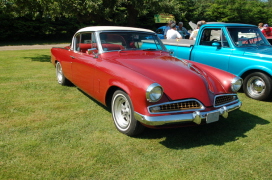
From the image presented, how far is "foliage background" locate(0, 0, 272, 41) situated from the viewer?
1164 cm

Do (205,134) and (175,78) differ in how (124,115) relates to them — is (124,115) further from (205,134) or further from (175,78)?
(205,134)

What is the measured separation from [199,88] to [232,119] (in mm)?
1286

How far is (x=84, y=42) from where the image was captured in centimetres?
511

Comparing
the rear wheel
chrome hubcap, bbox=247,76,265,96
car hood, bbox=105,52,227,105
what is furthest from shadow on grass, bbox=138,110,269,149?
the rear wheel

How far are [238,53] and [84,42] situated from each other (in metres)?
3.40

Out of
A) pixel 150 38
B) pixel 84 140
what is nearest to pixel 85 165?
pixel 84 140

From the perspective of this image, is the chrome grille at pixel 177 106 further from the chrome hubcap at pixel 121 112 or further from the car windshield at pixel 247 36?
the car windshield at pixel 247 36

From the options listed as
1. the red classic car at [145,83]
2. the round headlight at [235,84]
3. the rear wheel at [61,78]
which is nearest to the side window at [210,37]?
Answer: the red classic car at [145,83]

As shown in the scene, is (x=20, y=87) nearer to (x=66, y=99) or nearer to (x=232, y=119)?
(x=66, y=99)

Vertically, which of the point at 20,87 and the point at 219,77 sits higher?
the point at 219,77

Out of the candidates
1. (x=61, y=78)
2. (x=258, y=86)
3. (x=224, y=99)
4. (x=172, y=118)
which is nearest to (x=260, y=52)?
(x=258, y=86)

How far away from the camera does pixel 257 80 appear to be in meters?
5.47

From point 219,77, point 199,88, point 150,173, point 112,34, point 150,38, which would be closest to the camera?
point 150,173

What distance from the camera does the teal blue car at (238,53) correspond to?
5332 millimetres
